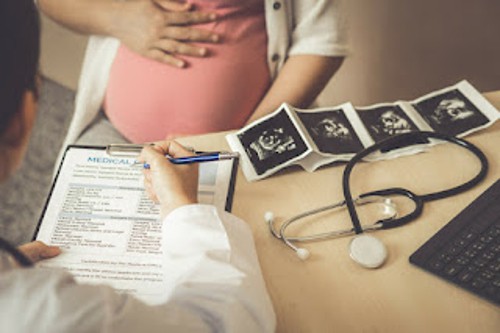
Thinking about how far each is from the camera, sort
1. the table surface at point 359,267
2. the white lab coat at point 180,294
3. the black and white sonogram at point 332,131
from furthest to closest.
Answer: the black and white sonogram at point 332,131 < the table surface at point 359,267 < the white lab coat at point 180,294

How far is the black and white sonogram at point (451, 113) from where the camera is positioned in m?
0.92

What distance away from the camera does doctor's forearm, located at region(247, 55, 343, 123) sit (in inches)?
44.3

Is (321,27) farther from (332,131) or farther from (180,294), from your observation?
(180,294)

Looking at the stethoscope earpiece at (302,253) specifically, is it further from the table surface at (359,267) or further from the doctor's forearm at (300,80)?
the doctor's forearm at (300,80)

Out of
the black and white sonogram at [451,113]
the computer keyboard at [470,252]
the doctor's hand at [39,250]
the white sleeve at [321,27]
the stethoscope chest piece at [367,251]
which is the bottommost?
the doctor's hand at [39,250]

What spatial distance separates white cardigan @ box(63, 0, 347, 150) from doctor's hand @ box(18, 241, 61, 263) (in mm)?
470

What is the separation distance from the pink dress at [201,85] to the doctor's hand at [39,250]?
45 cm

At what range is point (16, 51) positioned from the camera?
18.7 inches

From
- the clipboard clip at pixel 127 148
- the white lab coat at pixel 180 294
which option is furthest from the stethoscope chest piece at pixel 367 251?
the clipboard clip at pixel 127 148

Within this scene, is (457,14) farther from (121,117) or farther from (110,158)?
(110,158)

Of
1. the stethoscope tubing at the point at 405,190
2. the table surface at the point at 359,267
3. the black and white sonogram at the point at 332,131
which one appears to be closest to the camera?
the table surface at the point at 359,267

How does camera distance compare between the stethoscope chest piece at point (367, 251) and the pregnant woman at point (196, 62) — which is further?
the pregnant woman at point (196, 62)

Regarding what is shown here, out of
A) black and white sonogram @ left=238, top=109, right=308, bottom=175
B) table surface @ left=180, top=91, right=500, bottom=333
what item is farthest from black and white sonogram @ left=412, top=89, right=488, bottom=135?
black and white sonogram @ left=238, top=109, right=308, bottom=175

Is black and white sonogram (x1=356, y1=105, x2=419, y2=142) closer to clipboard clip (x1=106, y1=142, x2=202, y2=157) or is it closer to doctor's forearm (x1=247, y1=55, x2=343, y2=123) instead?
doctor's forearm (x1=247, y1=55, x2=343, y2=123)
